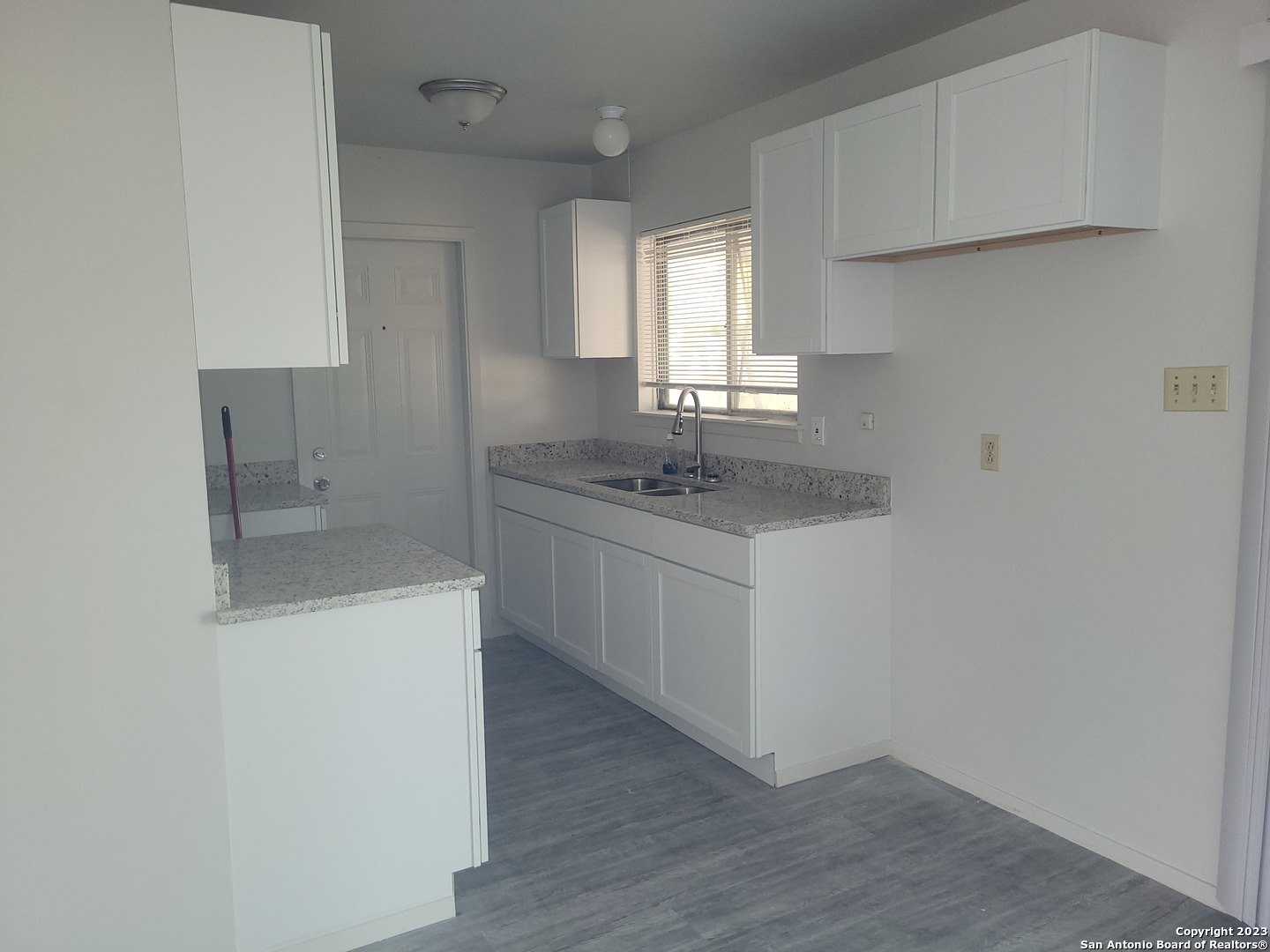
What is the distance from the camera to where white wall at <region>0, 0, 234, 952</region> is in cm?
189

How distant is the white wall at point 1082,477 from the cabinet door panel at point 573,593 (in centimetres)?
121

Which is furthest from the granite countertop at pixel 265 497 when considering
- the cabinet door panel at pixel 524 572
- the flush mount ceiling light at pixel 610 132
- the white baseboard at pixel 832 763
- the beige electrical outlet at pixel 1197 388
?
the beige electrical outlet at pixel 1197 388

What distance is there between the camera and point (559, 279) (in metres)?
4.75

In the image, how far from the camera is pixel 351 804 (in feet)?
7.61

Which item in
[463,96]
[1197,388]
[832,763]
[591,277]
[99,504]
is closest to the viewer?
[99,504]

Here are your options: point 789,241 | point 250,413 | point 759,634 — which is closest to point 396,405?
point 250,413

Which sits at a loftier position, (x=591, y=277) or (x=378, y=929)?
(x=591, y=277)

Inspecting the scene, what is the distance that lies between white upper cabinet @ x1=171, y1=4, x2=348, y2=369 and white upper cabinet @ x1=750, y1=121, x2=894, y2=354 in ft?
5.11

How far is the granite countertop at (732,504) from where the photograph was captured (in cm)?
314

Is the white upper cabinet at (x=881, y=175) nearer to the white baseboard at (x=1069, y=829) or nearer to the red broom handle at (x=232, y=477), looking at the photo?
the white baseboard at (x=1069, y=829)

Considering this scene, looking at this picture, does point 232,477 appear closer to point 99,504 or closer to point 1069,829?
point 99,504

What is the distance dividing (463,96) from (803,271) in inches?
55.2

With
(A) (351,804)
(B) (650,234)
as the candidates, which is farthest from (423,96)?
(A) (351,804)

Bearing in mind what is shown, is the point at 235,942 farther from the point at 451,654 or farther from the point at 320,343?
the point at 320,343
